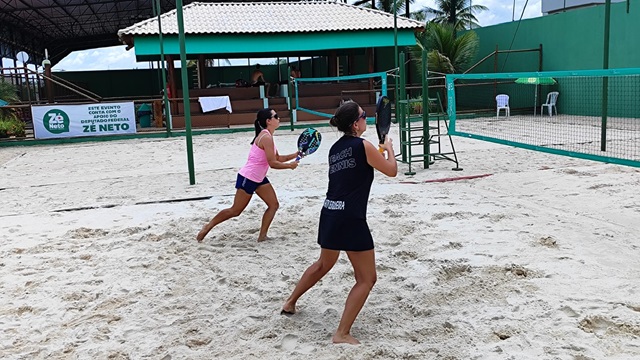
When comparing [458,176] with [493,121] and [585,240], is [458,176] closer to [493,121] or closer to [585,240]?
[585,240]

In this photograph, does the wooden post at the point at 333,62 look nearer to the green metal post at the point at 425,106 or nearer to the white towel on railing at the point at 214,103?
the white towel on railing at the point at 214,103

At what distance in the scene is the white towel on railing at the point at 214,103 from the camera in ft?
64.5

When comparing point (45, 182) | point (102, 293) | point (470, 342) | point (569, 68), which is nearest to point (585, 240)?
point (470, 342)

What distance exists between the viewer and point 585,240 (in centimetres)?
521

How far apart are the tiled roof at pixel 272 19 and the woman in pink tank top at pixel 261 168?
1587cm

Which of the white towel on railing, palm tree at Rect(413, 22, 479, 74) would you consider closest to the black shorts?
the white towel on railing

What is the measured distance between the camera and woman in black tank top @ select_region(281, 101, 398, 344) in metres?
3.42

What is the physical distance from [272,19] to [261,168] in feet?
59.7

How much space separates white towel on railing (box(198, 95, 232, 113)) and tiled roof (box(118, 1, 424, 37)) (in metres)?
2.58

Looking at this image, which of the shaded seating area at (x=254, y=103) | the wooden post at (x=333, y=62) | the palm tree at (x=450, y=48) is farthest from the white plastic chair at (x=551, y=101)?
the wooden post at (x=333, y=62)

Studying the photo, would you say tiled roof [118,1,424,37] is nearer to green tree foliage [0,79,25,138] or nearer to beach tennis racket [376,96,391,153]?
→ green tree foliage [0,79,25,138]

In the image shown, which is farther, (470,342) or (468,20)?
(468,20)

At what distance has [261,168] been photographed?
5605 mm

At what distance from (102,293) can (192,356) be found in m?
1.43
